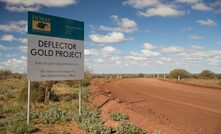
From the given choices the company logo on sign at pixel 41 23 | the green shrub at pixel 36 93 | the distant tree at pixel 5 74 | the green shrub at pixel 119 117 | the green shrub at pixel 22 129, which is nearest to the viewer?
the green shrub at pixel 22 129

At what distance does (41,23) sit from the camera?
37.2 feet

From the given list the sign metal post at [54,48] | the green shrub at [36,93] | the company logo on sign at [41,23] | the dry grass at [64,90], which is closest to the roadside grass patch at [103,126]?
the sign metal post at [54,48]

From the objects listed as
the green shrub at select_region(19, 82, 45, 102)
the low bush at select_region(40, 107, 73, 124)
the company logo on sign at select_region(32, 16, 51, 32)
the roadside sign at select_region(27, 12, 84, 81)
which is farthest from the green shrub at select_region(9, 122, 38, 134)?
the green shrub at select_region(19, 82, 45, 102)

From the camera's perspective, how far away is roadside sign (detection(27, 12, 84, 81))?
11091mm

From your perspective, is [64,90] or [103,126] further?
Result: [64,90]

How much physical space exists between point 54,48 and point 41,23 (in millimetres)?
1156

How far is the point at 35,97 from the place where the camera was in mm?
18703

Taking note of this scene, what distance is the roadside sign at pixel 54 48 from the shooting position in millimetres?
11091

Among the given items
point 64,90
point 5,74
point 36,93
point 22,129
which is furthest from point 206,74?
point 22,129

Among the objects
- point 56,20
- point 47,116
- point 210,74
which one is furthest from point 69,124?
point 210,74

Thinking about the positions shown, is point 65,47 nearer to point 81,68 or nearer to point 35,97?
point 81,68

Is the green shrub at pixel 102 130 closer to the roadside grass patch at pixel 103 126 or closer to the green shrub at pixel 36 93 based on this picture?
the roadside grass patch at pixel 103 126

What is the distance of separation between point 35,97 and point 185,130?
37.0 ft

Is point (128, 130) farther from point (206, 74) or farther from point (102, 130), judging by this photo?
point (206, 74)
